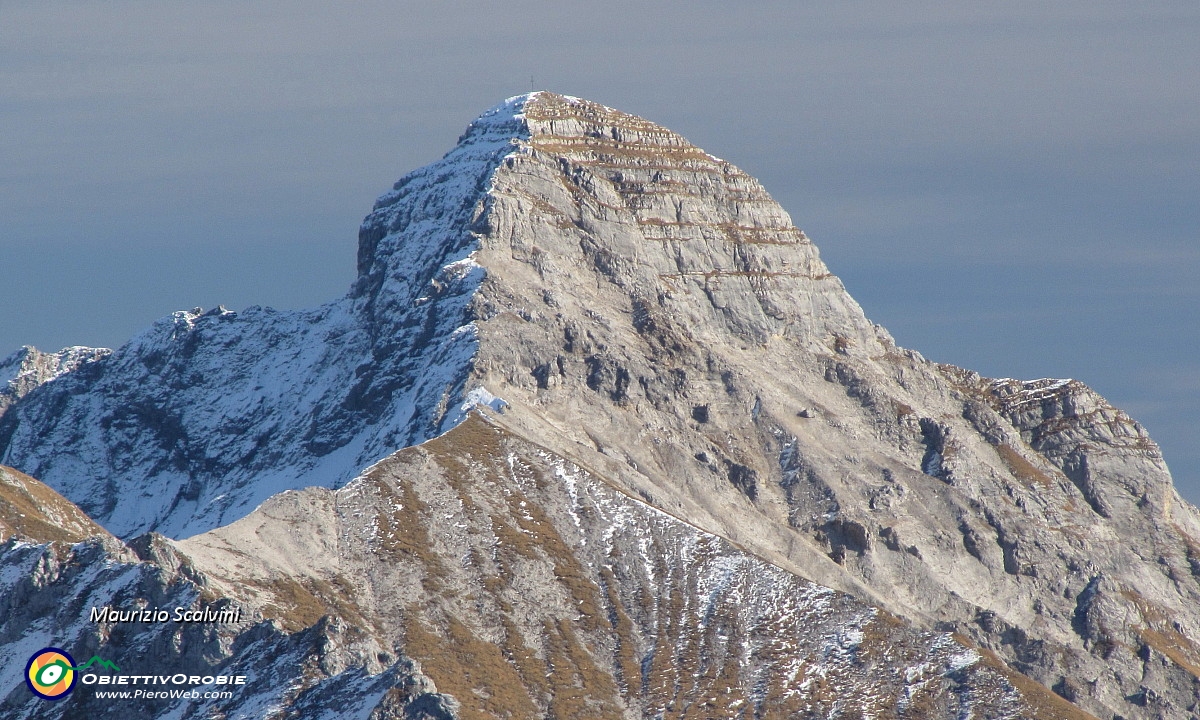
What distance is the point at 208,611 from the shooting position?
19738 centimetres

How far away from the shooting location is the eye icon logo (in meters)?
190

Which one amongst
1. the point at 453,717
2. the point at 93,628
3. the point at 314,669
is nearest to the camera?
the point at 453,717

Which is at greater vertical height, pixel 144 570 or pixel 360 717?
pixel 144 570

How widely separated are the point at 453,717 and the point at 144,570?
134ft

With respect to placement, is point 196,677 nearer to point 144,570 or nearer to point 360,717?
point 144,570

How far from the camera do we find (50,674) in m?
191

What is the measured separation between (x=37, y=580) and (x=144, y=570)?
8.95 metres

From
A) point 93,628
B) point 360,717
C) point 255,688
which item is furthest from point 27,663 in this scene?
point 360,717

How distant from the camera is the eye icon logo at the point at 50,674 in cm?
18988

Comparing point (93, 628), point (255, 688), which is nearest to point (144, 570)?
point (93, 628)

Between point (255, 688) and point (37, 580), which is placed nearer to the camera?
point (255, 688)

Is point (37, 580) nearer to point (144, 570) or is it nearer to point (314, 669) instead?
point (144, 570)

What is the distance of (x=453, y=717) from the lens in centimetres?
17062

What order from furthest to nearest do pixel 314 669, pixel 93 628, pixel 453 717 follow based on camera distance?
pixel 93 628 → pixel 314 669 → pixel 453 717
